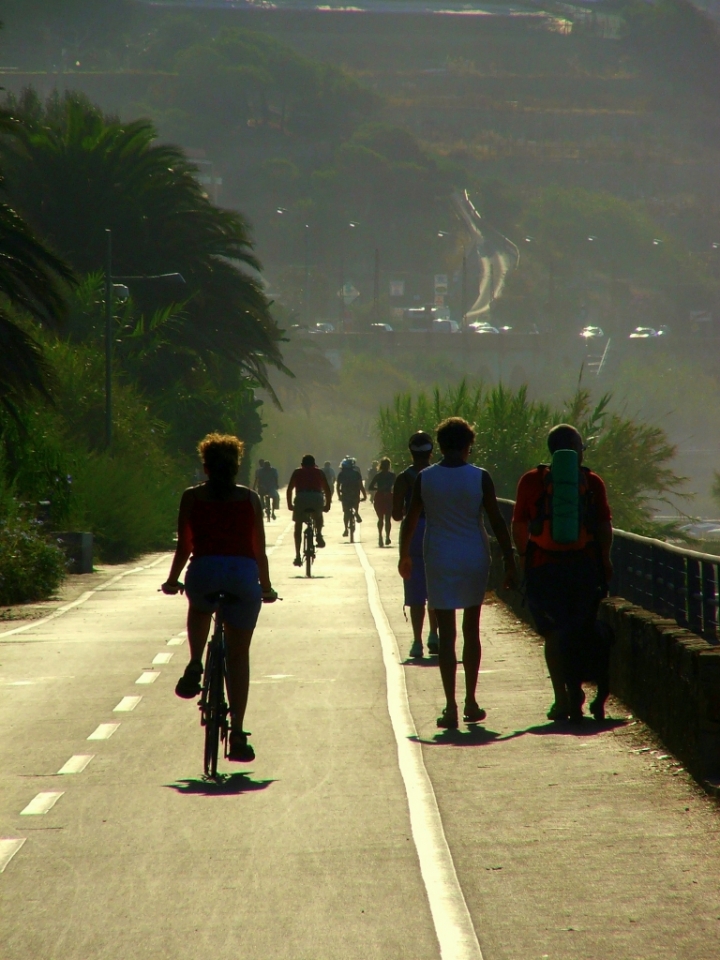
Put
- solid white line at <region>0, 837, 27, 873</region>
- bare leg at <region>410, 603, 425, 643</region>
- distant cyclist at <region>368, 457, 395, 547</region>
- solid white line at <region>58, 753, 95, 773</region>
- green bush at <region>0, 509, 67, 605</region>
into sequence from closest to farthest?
solid white line at <region>0, 837, 27, 873</region> < solid white line at <region>58, 753, 95, 773</region> < bare leg at <region>410, 603, 425, 643</region> < green bush at <region>0, 509, 67, 605</region> < distant cyclist at <region>368, 457, 395, 547</region>

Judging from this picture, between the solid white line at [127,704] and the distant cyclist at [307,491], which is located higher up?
the distant cyclist at [307,491]

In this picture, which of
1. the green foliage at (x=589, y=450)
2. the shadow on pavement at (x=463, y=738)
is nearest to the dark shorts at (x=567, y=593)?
the shadow on pavement at (x=463, y=738)

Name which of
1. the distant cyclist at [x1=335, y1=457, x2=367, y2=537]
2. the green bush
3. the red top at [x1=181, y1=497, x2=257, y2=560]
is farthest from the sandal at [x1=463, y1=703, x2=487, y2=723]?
the distant cyclist at [x1=335, y1=457, x2=367, y2=537]

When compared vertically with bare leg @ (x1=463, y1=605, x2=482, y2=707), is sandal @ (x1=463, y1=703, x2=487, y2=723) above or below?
below

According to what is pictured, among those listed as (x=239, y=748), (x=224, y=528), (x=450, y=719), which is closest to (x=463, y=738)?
(x=450, y=719)

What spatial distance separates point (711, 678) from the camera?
870 cm

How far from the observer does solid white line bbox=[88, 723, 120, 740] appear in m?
10.7

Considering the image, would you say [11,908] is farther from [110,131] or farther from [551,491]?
[110,131]

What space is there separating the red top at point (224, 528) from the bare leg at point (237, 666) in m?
0.39

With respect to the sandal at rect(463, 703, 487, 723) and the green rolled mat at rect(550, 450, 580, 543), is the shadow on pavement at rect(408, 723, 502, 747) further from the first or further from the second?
the green rolled mat at rect(550, 450, 580, 543)

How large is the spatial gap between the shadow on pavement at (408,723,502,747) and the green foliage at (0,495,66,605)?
1361 cm

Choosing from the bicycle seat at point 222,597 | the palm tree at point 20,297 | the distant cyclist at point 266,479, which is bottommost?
the distant cyclist at point 266,479

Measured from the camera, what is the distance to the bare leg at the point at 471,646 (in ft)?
34.8

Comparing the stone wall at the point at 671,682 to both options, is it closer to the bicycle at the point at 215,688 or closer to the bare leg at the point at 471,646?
the bare leg at the point at 471,646
